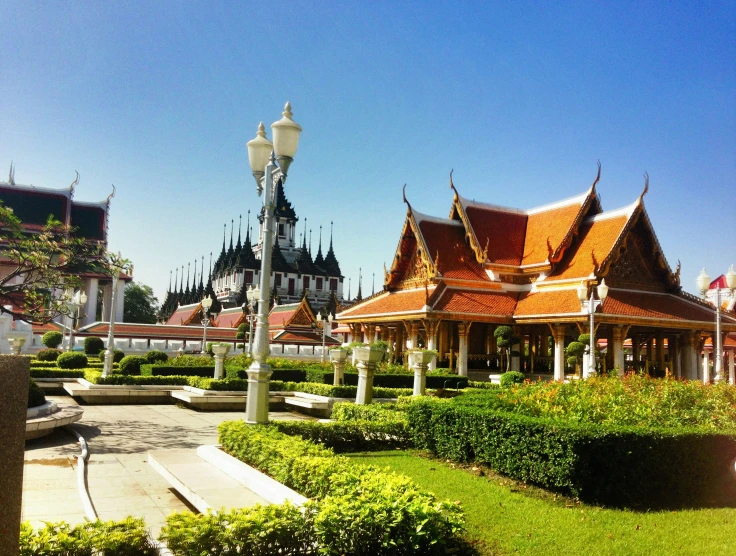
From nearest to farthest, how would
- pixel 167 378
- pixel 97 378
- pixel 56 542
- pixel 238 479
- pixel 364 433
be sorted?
pixel 56 542 → pixel 238 479 → pixel 364 433 → pixel 97 378 → pixel 167 378

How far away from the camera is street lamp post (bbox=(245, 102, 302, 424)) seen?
8.17 meters

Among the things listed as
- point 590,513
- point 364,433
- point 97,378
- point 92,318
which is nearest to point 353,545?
point 590,513

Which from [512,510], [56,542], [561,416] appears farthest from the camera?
[561,416]

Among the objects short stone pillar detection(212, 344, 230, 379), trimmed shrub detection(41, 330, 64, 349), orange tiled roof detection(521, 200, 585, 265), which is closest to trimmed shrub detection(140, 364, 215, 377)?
short stone pillar detection(212, 344, 230, 379)

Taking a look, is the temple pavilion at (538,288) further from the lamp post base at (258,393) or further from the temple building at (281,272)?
the temple building at (281,272)

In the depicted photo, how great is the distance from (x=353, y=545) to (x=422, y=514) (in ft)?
1.76

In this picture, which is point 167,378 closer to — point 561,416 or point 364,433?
point 364,433

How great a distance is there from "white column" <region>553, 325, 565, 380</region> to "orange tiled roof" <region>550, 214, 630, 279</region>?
2.37 metres

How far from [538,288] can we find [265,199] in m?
21.4

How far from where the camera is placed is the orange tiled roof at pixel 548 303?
24.3 m

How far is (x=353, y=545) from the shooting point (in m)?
4.49

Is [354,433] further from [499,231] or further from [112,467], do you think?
[499,231]

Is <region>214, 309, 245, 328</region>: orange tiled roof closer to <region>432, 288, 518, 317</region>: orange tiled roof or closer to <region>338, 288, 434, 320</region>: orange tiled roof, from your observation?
<region>338, 288, 434, 320</region>: orange tiled roof

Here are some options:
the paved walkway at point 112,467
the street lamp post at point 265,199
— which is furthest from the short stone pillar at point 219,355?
the street lamp post at point 265,199
